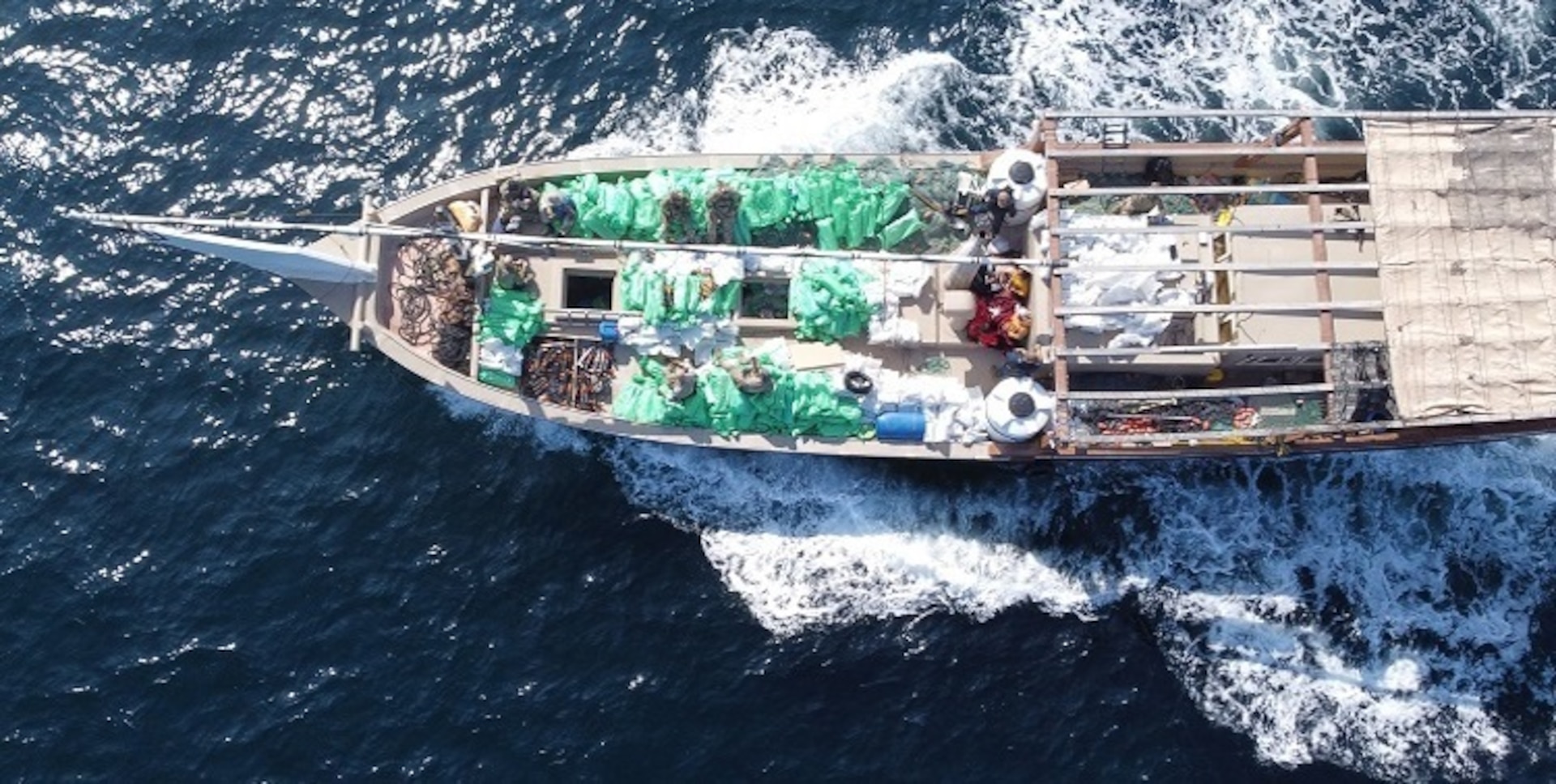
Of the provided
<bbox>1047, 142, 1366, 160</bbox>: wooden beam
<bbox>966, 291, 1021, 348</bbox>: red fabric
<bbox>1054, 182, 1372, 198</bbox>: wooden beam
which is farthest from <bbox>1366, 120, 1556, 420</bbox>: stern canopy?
<bbox>966, 291, 1021, 348</bbox>: red fabric

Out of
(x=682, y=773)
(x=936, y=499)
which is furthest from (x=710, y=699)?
(x=936, y=499)

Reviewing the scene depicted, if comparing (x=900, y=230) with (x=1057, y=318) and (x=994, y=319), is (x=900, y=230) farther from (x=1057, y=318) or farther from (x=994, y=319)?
(x=1057, y=318)

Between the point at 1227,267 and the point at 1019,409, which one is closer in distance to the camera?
the point at 1227,267

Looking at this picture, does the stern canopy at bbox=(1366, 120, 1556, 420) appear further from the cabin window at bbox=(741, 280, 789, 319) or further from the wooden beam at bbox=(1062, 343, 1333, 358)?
the cabin window at bbox=(741, 280, 789, 319)

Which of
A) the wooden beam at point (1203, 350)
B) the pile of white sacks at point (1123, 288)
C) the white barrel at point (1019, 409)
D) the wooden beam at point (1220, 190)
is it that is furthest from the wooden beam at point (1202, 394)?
the wooden beam at point (1220, 190)

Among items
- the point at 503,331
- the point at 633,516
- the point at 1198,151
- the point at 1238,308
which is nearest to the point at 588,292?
the point at 503,331

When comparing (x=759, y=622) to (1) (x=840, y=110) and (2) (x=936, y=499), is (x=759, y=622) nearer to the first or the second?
(2) (x=936, y=499)

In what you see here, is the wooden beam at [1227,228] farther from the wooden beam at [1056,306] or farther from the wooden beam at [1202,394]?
the wooden beam at [1202,394]
